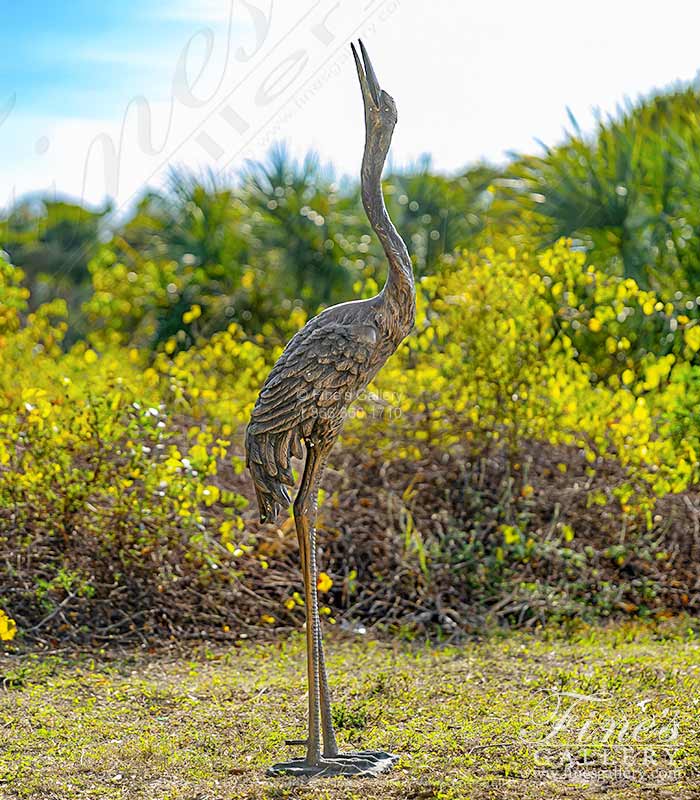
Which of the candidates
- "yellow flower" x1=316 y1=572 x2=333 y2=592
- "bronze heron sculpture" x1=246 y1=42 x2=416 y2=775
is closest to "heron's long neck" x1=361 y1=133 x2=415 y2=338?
"bronze heron sculpture" x1=246 y1=42 x2=416 y2=775

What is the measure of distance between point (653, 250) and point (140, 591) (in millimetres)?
5702

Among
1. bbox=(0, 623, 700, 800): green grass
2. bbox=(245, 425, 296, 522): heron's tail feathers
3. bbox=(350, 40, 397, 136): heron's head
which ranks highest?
bbox=(350, 40, 397, 136): heron's head

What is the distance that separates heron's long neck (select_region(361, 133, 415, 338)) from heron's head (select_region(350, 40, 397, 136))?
43 mm

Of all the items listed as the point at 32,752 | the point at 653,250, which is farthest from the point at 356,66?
the point at 653,250

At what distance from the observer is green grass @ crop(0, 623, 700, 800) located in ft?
13.3

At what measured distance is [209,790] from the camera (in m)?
4.04

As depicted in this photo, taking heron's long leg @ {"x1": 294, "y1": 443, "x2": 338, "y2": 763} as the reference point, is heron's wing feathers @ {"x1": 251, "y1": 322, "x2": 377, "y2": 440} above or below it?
above

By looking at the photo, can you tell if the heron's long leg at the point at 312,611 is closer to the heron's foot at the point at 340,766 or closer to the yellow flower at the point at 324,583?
the heron's foot at the point at 340,766

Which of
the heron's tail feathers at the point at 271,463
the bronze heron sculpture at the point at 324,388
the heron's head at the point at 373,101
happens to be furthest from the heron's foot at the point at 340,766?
the heron's head at the point at 373,101

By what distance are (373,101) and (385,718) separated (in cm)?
277

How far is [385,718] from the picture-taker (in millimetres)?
4914

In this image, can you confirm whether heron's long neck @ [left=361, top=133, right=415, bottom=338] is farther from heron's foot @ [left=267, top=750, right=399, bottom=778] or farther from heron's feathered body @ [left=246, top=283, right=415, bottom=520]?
heron's foot @ [left=267, top=750, right=399, bottom=778]

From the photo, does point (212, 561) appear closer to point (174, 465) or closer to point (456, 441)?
point (174, 465)

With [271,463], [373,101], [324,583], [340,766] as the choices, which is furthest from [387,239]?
[324,583]
